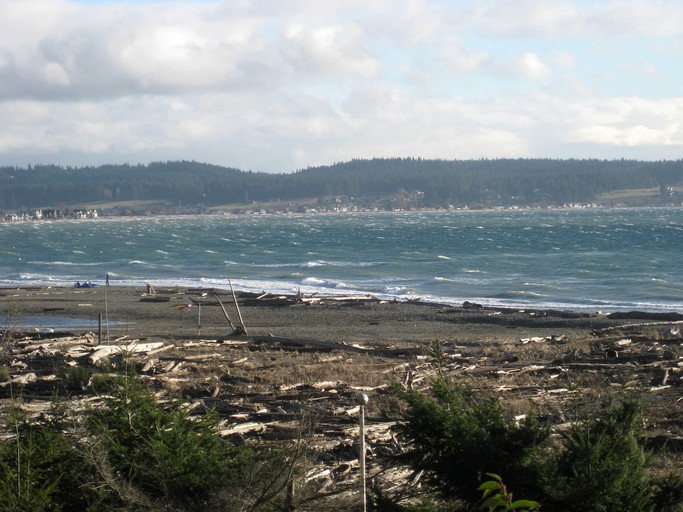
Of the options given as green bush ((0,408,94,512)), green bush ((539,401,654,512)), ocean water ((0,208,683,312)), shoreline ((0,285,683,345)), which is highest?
green bush ((539,401,654,512))

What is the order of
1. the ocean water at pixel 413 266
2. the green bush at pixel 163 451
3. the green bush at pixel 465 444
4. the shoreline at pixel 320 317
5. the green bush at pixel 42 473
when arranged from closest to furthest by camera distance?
the green bush at pixel 465 444 < the green bush at pixel 42 473 < the green bush at pixel 163 451 < the shoreline at pixel 320 317 < the ocean water at pixel 413 266

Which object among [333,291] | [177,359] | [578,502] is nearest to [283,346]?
[177,359]

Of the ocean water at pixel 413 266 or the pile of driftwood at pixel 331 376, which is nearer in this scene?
the pile of driftwood at pixel 331 376

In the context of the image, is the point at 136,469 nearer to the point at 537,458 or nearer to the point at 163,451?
the point at 163,451

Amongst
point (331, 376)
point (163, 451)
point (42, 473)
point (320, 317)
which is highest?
point (163, 451)

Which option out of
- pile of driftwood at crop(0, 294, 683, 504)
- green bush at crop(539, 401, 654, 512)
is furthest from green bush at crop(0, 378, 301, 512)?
green bush at crop(539, 401, 654, 512)

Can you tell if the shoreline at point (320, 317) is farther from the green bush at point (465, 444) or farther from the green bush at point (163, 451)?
the green bush at point (465, 444)

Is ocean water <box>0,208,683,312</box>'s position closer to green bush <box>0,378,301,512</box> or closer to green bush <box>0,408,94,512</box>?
green bush <box>0,378,301,512</box>

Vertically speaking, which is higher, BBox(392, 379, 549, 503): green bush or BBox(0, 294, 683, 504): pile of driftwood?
BBox(392, 379, 549, 503): green bush

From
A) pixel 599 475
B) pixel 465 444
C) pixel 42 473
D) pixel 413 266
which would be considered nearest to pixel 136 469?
pixel 42 473

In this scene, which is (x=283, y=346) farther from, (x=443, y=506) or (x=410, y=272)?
(x=410, y=272)

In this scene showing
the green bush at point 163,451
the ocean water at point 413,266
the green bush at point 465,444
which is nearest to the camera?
the green bush at point 465,444

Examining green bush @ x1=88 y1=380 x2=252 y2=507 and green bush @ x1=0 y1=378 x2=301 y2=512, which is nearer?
green bush @ x1=0 y1=378 x2=301 y2=512

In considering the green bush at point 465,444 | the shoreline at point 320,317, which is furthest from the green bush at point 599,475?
the shoreline at point 320,317
